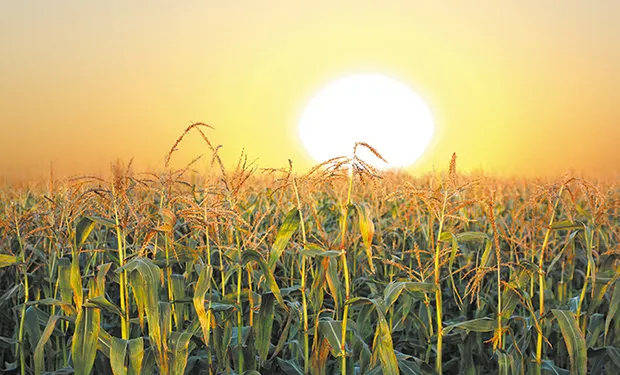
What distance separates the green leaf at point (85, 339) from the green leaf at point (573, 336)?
3.25 meters

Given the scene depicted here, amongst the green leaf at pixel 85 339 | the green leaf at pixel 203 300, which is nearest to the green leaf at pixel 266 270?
the green leaf at pixel 203 300

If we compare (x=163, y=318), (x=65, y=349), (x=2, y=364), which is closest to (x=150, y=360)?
(x=163, y=318)

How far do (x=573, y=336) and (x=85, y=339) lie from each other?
345 centimetres

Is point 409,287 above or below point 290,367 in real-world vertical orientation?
above

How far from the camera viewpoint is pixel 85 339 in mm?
3902

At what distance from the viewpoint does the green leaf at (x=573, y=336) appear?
4270 millimetres

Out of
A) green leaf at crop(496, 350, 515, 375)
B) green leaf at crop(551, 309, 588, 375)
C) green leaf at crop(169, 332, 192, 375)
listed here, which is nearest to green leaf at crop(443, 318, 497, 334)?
green leaf at crop(496, 350, 515, 375)

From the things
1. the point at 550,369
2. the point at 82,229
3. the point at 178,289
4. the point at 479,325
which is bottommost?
the point at 550,369

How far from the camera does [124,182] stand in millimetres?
3871

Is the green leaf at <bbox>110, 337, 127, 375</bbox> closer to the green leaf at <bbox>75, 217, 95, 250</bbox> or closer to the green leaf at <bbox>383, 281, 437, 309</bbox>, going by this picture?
the green leaf at <bbox>75, 217, 95, 250</bbox>

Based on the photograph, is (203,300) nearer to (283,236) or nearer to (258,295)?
(283,236)

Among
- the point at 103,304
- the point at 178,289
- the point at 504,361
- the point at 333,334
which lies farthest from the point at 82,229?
the point at 504,361

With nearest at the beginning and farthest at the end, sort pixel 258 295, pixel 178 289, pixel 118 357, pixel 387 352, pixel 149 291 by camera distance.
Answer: pixel 149 291 < pixel 118 357 < pixel 387 352 < pixel 178 289 < pixel 258 295

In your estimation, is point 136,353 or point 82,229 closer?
point 136,353
